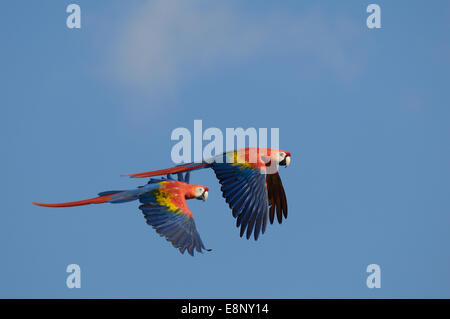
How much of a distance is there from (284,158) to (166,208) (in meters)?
2.33

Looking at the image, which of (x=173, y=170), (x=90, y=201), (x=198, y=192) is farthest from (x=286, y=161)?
(x=90, y=201)

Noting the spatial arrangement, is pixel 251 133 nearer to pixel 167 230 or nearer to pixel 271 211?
pixel 271 211

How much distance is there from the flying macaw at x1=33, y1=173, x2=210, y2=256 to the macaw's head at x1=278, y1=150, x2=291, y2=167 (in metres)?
1.80

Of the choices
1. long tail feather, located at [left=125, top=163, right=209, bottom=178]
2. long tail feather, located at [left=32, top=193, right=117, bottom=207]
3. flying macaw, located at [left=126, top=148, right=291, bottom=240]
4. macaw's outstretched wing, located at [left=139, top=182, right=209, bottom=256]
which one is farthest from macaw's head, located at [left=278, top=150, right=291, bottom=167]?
long tail feather, located at [left=32, top=193, right=117, bottom=207]

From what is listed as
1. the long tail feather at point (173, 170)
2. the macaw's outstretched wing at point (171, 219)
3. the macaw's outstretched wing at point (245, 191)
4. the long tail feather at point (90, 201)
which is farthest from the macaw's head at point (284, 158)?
the long tail feather at point (90, 201)

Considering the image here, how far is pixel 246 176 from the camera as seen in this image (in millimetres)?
10836

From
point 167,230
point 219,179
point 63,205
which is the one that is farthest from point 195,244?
point 63,205

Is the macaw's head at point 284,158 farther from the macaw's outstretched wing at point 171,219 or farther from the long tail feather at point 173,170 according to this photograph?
the macaw's outstretched wing at point 171,219

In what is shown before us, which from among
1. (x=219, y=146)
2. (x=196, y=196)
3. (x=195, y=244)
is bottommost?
(x=195, y=244)

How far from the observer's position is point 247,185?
10750 millimetres

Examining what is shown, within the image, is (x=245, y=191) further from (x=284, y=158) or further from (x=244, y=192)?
(x=284, y=158)

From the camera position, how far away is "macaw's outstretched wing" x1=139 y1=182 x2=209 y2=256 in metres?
10.3
